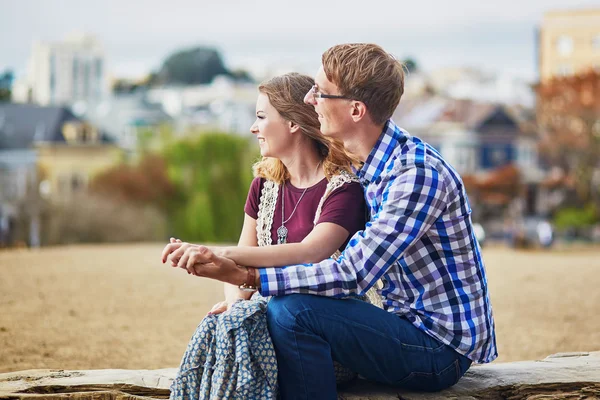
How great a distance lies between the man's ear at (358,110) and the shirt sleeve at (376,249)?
25cm

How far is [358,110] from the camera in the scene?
115 inches

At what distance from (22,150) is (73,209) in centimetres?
2298

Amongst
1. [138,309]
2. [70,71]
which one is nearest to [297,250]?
[138,309]

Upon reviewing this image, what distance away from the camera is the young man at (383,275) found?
276 centimetres

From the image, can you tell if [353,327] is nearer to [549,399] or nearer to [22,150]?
[549,399]

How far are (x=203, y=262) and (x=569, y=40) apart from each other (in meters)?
62.8

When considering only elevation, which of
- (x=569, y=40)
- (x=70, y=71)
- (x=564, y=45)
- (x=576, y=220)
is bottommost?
(x=576, y=220)

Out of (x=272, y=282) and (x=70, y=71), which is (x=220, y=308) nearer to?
(x=272, y=282)

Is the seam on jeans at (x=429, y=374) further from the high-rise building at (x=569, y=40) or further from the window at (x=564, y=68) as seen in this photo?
the window at (x=564, y=68)

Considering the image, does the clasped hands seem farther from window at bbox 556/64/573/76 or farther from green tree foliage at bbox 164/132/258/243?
window at bbox 556/64/573/76

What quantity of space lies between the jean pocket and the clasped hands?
632 millimetres

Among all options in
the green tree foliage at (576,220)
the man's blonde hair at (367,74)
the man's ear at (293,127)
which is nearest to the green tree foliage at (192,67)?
the green tree foliage at (576,220)

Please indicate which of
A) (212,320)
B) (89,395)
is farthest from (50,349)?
(212,320)

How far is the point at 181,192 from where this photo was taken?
29.8 metres
